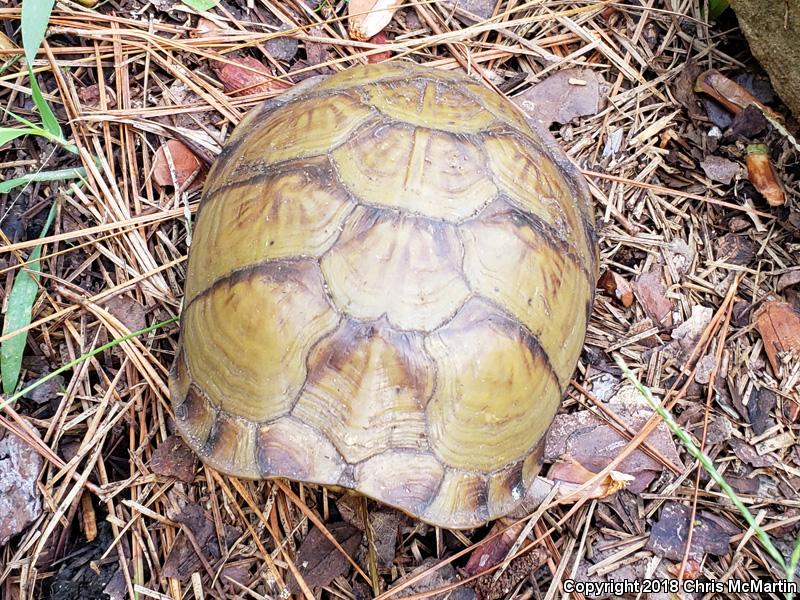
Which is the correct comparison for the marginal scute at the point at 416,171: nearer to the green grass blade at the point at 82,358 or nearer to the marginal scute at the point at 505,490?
the marginal scute at the point at 505,490

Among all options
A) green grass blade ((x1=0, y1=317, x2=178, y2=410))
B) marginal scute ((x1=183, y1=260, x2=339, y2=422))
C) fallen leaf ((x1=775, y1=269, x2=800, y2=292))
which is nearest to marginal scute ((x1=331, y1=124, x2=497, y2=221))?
marginal scute ((x1=183, y1=260, x2=339, y2=422))

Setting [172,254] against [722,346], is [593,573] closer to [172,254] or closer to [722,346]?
[722,346]

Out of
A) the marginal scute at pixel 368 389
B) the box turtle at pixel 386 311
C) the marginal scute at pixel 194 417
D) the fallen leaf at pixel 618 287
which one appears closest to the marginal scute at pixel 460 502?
the box turtle at pixel 386 311

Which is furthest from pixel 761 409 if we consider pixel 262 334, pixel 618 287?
pixel 262 334

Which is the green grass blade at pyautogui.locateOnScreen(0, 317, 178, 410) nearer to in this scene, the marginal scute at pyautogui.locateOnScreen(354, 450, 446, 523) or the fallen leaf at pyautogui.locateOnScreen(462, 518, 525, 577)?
the marginal scute at pyautogui.locateOnScreen(354, 450, 446, 523)

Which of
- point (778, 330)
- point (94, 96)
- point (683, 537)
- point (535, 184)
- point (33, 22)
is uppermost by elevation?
point (33, 22)

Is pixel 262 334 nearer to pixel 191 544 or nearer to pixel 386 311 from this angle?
pixel 386 311
